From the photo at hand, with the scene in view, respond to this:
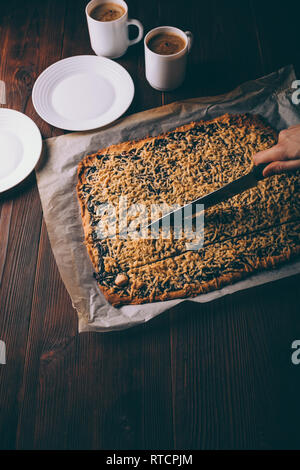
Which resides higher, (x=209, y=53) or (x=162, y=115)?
(x=209, y=53)

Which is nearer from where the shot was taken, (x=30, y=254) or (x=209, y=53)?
(x=30, y=254)

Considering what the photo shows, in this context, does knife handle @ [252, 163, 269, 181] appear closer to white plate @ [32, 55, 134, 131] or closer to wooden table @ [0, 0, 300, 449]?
wooden table @ [0, 0, 300, 449]

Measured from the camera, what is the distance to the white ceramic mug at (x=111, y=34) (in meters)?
1.09

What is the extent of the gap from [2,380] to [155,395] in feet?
1.25

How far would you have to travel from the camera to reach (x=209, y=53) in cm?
127

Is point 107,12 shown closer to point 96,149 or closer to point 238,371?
point 96,149

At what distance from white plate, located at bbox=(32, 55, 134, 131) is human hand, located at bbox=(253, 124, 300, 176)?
0.46 meters

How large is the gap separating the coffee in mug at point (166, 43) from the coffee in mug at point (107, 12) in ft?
0.47

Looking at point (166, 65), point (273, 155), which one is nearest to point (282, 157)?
point (273, 155)

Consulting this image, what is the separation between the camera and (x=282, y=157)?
3.12 ft

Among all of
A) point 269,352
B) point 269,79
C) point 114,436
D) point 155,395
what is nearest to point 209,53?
point 269,79
